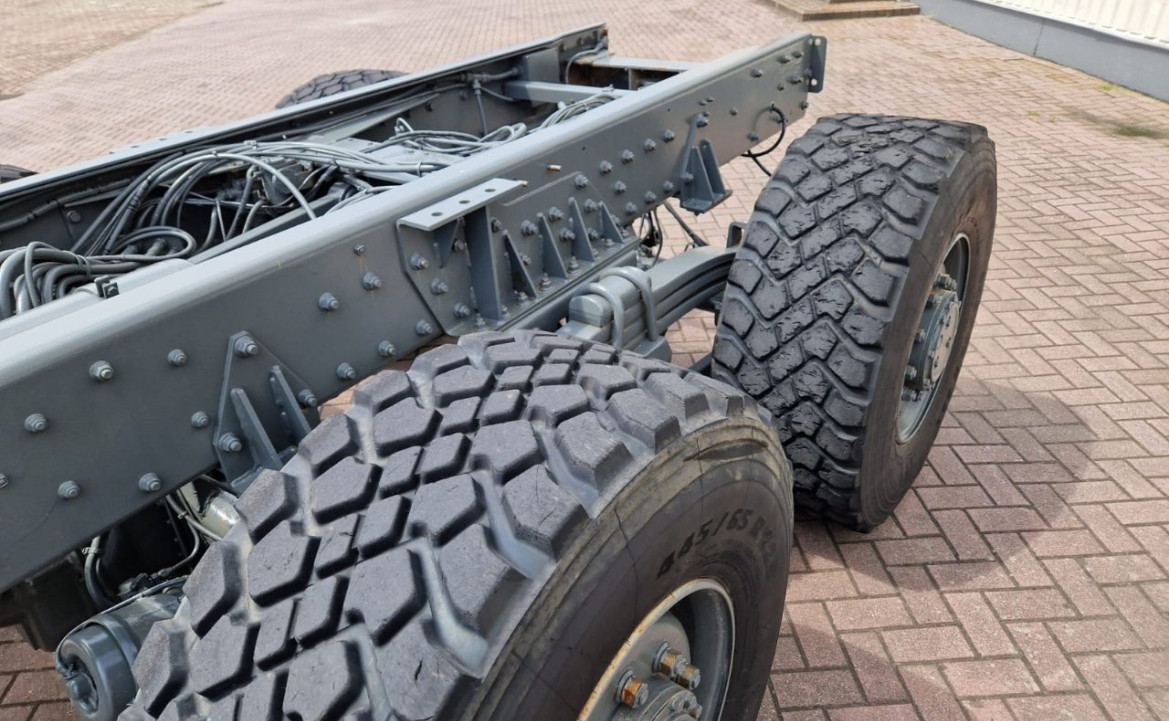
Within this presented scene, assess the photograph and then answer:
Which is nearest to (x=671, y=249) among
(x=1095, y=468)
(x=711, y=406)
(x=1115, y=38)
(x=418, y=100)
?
(x=418, y=100)

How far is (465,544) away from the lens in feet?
4.47

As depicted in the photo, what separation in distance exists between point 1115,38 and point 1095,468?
8.49m

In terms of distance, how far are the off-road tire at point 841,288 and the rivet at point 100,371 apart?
68.5 inches

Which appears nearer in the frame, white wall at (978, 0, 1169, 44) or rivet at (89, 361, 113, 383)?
rivet at (89, 361, 113, 383)

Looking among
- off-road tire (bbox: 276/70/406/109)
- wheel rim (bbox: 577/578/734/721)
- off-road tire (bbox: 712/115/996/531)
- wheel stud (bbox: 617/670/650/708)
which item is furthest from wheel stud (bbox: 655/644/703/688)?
off-road tire (bbox: 276/70/406/109)

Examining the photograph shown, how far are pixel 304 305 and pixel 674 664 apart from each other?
43.4 inches

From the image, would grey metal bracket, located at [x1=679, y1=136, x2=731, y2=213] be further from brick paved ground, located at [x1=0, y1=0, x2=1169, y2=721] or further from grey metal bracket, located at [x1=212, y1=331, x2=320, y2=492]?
grey metal bracket, located at [x1=212, y1=331, x2=320, y2=492]

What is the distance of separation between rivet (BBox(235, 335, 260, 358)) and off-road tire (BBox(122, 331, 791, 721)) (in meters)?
0.30

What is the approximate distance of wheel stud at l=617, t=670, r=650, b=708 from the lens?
5.35 ft

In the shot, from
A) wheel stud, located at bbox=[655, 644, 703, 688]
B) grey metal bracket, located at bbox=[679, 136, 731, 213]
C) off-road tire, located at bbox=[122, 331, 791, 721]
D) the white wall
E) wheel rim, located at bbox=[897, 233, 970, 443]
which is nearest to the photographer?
off-road tire, located at bbox=[122, 331, 791, 721]

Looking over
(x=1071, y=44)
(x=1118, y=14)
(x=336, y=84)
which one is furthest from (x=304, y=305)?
(x=1071, y=44)

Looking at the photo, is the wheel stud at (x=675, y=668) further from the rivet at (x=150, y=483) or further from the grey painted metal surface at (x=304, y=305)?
the rivet at (x=150, y=483)

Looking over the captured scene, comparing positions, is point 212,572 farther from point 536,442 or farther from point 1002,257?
point 1002,257

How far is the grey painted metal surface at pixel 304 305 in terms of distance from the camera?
5.30 ft
